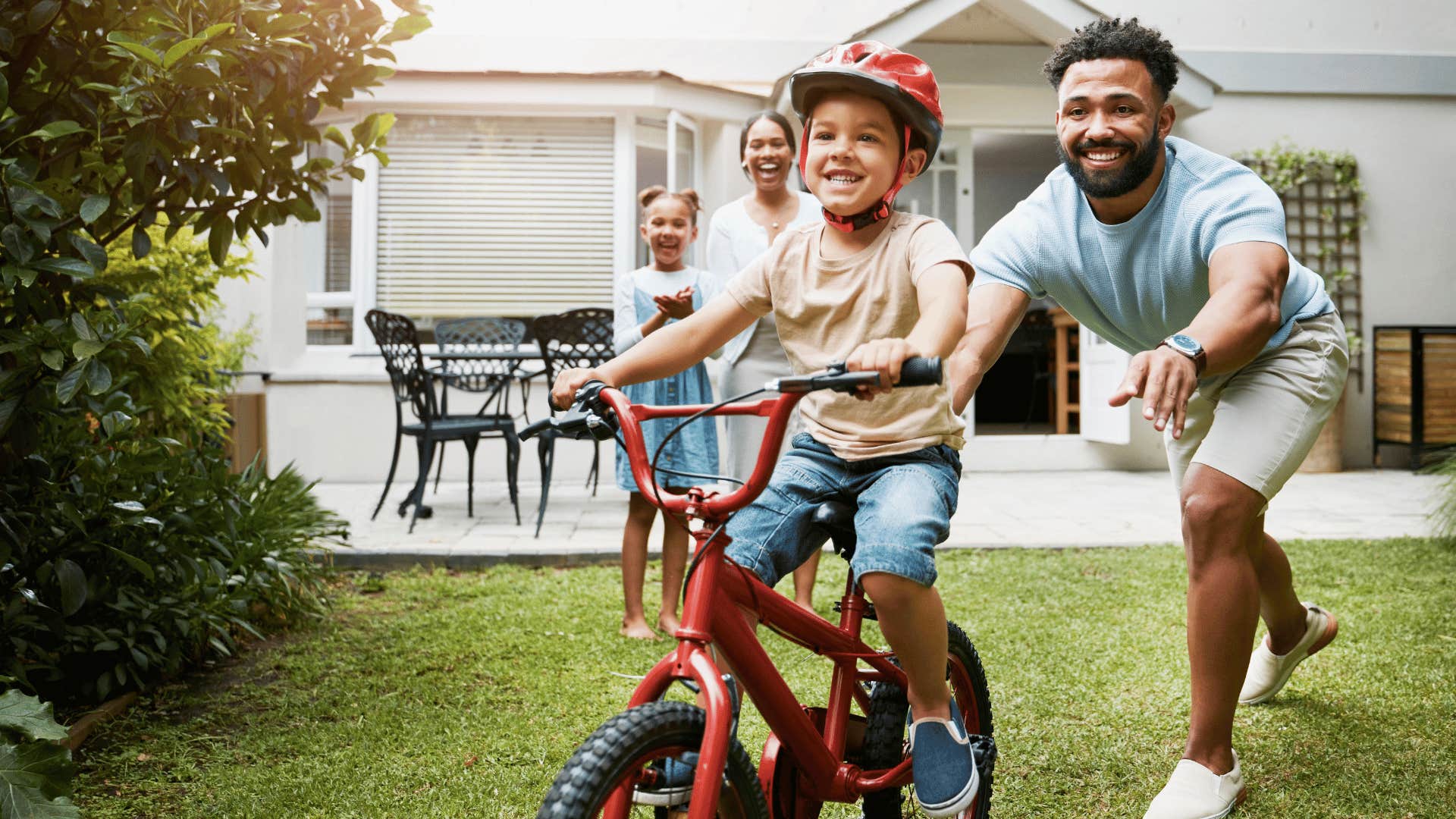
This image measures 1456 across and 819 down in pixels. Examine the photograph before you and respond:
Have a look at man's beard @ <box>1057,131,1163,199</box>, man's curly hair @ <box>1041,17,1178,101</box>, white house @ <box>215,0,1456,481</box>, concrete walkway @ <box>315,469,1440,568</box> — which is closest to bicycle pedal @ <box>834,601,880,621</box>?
man's beard @ <box>1057,131,1163,199</box>

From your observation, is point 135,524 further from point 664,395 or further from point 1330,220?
point 1330,220

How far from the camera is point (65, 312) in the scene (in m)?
2.63

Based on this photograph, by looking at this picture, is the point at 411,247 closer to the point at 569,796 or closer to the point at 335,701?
the point at 335,701

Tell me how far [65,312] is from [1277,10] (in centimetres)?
1033

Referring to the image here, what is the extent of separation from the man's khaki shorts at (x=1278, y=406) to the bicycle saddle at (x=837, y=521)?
86cm

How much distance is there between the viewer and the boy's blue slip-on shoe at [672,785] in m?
1.64

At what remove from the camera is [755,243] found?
3.99 metres

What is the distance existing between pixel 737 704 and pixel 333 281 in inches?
332

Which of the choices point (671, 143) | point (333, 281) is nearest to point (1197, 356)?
point (671, 143)

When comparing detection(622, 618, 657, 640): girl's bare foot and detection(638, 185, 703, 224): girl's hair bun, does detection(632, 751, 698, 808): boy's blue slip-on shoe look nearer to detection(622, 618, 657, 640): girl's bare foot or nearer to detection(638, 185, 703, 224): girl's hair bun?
detection(622, 618, 657, 640): girl's bare foot

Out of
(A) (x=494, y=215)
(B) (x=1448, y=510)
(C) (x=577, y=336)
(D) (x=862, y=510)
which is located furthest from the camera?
(A) (x=494, y=215)

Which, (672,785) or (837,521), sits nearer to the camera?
(672,785)

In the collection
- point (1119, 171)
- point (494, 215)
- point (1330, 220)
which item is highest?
point (1330, 220)

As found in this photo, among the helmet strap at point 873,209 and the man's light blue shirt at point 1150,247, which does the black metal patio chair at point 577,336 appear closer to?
the man's light blue shirt at point 1150,247
